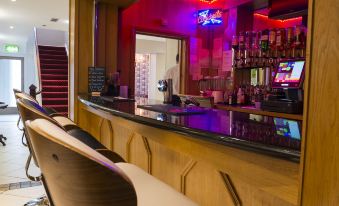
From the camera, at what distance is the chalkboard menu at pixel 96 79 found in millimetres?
3717

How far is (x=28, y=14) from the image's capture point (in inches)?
317

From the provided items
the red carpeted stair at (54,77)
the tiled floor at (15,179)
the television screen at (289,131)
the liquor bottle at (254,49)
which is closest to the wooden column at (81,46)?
the tiled floor at (15,179)

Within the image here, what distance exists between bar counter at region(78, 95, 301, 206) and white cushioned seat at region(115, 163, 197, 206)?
0.16m

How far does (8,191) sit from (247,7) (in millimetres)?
4242

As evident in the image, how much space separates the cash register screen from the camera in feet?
8.94

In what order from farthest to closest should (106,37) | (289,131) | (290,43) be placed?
(106,37), (290,43), (289,131)

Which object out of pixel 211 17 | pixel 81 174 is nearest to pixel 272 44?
pixel 211 17

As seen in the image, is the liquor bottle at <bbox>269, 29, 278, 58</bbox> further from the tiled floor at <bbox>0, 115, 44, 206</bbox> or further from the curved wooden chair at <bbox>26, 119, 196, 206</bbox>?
the curved wooden chair at <bbox>26, 119, 196, 206</bbox>

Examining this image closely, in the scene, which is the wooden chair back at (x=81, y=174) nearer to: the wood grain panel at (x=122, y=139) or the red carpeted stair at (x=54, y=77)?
the wood grain panel at (x=122, y=139)

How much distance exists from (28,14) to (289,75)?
7467 millimetres

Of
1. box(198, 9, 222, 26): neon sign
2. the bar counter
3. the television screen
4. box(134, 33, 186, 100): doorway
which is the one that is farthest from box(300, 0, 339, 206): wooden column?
box(134, 33, 186, 100): doorway

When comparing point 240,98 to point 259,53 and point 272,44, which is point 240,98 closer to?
point 259,53

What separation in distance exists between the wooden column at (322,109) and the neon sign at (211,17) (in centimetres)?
461

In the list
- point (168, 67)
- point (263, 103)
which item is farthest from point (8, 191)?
point (168, 67)
